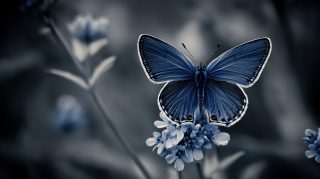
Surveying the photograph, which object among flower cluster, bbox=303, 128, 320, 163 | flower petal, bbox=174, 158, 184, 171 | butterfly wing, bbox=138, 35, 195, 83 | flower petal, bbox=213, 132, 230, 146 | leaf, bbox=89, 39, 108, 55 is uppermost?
leaf, bbox=89, 39, 108, 55

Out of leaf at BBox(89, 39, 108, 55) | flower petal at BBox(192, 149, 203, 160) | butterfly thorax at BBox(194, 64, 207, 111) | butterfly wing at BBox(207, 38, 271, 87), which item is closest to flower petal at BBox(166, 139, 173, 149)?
flower petal at BBox(192, 149, 203, 160)

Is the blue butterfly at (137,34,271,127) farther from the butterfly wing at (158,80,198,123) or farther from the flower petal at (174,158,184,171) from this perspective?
the flower petal at (174,158,184,171)

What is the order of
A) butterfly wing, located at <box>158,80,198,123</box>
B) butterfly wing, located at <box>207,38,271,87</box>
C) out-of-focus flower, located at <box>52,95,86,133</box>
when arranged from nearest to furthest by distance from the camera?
1. butterfly wing, located at <box>158,80,198,123</box>
2. butterfly wing, located at <box>207,38,271,87</box>
3. out-of-focus flower, located at <box>52,95,86,133</box>

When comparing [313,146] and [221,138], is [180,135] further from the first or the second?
[313,146]

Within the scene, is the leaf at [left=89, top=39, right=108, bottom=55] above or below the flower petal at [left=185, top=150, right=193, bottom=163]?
above

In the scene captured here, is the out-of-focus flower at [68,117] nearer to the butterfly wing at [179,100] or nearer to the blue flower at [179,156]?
the butterfly wing at [179,100]

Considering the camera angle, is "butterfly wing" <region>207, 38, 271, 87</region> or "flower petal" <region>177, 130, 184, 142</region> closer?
"flower petal" <region>177, 130, 184, 142</region>

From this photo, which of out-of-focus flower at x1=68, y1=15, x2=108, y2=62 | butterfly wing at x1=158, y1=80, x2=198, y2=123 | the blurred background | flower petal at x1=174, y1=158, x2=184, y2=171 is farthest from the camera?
the blurred background
